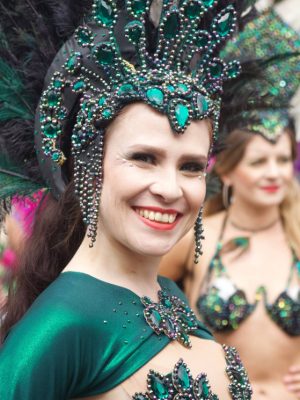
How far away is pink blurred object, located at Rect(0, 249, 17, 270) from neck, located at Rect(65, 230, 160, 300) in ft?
1.56

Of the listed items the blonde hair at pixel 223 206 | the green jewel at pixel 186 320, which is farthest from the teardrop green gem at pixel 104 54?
the blonde hair at pixel 223 206

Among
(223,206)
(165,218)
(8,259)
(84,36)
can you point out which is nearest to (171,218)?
(165,218)

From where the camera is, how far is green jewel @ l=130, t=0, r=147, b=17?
7.68ft

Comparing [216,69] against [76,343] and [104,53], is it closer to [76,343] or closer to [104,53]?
[104,53]

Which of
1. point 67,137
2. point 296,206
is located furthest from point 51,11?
point 296,206

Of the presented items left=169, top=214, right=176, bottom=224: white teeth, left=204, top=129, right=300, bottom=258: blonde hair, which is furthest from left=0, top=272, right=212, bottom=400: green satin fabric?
left=204, top=129, right=300, bottom=258: blonde hair

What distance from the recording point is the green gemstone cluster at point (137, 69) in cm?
232

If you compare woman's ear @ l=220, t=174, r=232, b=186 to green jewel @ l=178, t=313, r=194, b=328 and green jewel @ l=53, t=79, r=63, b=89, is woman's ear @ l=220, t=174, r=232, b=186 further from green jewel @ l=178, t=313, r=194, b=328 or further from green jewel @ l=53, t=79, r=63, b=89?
green jewel @ l=53, t=79, r=63, b=89

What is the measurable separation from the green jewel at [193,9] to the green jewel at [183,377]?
1038 mm

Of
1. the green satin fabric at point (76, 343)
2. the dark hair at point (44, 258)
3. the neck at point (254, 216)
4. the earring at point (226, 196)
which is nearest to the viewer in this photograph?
the green satin fabric at point (76, 343)

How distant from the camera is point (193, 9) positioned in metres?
2.39

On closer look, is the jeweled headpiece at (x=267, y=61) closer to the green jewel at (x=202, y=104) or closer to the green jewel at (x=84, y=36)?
the green jewel at (x=202, y=104)

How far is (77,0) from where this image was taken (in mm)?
2514

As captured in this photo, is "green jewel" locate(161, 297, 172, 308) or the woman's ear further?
the woman's ear
